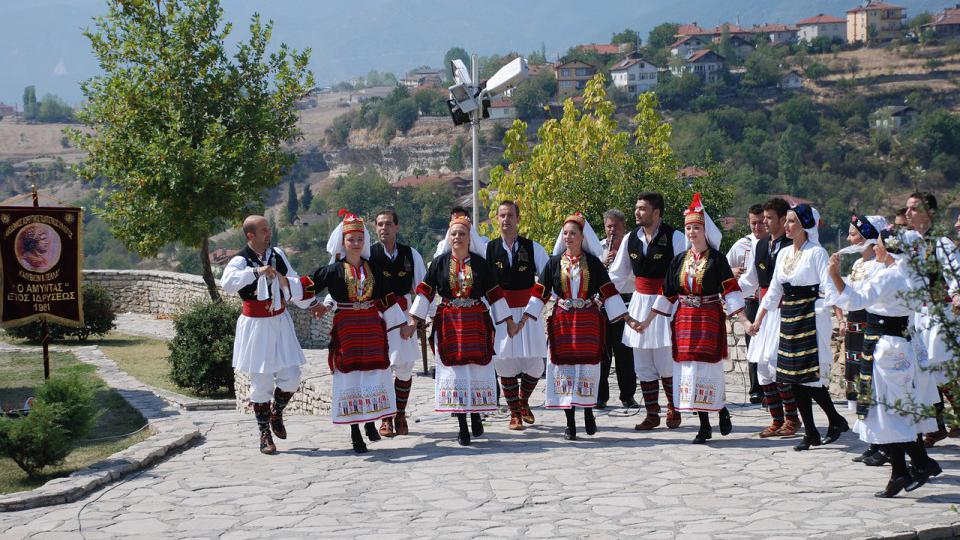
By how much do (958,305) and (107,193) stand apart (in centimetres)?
1821

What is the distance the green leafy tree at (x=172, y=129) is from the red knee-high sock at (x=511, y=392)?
12688 mm

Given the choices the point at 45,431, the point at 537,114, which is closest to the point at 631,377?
the point at 45,431

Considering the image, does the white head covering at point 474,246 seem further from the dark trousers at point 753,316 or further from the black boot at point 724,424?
the dark trousers at point 753,316

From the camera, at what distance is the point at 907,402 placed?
670 centimetres

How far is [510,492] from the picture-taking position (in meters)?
7.36

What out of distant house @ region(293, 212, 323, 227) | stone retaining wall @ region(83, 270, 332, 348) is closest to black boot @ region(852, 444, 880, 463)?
stone retaining wall @ region(83, 270, 332, 348)

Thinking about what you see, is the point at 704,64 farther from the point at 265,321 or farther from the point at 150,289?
the point at 265,321

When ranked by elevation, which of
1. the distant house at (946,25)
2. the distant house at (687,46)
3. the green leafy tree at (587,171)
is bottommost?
the green leafy tree at (587,171)

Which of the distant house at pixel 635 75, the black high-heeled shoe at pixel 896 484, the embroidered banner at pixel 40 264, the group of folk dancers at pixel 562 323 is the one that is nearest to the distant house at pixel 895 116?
the distant house at pixel 635 75

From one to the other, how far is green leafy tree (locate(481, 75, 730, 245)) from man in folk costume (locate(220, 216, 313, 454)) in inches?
445

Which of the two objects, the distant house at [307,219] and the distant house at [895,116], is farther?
the distant house at [307,219]

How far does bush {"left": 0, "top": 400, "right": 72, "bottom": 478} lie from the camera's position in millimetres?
8250

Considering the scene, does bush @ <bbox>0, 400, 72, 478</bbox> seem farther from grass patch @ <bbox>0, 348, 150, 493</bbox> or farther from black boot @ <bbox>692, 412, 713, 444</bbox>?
black boot @ <bbox>692, 412, 713, 444</bbox>

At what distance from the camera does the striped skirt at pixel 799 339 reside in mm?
8141
